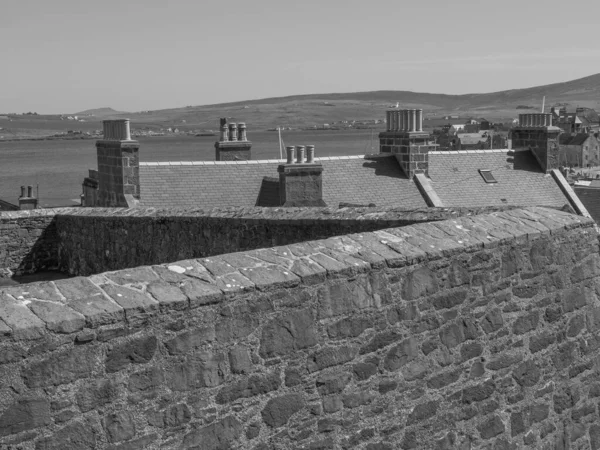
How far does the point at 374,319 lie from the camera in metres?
5.55

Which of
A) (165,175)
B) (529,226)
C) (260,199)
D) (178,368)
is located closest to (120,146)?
(165,175)

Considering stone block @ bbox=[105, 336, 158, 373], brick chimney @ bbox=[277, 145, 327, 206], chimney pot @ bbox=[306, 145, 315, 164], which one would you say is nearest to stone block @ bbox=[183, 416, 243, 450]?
stone block @ bbox=[105, 336, 158, 373]

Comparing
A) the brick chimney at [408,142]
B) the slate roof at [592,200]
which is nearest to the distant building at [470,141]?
the slate roof at [592,200]

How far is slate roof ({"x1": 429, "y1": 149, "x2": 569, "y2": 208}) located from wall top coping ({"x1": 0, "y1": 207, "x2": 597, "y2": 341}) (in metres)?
23.1

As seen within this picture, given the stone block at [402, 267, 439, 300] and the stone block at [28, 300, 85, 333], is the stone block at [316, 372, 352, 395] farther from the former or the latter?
the stone block at [28, 300, 85, 333]

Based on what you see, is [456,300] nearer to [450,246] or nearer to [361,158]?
[450,246]

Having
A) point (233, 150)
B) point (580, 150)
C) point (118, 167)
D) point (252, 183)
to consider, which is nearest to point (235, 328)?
point (118, 167)

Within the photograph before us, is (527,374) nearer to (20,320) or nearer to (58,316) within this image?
(58,316)

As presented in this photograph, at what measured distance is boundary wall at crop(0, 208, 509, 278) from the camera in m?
8.14

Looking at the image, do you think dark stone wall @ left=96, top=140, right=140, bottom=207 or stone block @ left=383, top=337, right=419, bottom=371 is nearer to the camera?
stone block @ left=383, top=337, right=419, bottom=371

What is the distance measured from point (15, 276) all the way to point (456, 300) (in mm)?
6876

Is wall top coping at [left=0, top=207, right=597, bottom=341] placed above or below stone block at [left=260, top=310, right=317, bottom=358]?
above

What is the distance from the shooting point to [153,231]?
9.72 meters

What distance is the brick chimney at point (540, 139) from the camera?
3366 cm
